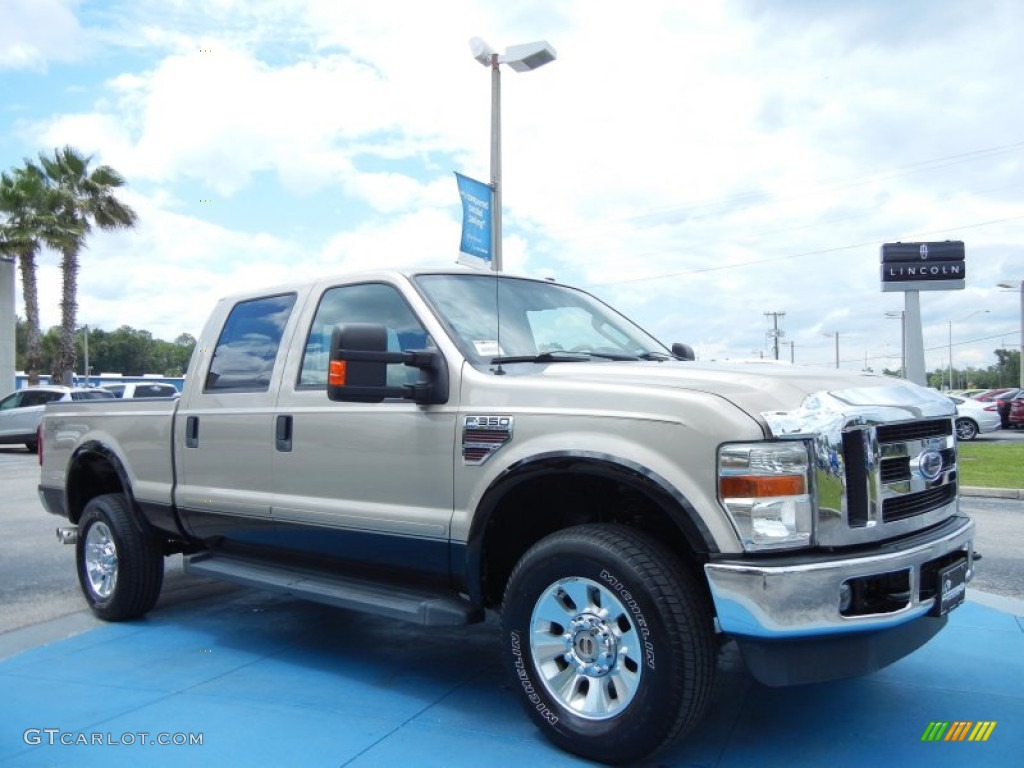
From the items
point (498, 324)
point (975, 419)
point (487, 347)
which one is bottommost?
point (975, 419)

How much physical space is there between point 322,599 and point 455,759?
3.71 feet

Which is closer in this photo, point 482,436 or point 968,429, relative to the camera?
point 482,436

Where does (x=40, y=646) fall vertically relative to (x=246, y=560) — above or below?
below

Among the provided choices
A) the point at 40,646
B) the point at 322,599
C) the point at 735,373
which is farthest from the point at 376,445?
the point at 40,646

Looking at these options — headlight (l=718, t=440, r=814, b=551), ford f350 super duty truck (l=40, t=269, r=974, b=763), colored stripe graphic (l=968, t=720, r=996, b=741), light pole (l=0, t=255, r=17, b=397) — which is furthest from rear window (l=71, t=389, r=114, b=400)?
colored stripe graphic (l=968, t=720, r=996, b=741)

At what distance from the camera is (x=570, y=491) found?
3.84 meters

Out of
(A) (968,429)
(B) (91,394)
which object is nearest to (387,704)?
(B) (91,394)

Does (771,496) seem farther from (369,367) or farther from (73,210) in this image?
(73,210)

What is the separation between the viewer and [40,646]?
201 inches

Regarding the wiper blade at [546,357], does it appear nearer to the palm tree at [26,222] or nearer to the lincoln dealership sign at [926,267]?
the lincoln dealership sign at [926,267]

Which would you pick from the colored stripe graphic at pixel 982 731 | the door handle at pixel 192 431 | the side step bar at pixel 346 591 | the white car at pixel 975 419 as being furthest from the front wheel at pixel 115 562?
the white car at pixel 975 419

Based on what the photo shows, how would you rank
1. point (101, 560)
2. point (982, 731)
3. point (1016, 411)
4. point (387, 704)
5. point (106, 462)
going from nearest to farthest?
point (982, 731), point (387, 704), point (101, 560), point (106, 462), point (1016, 411)

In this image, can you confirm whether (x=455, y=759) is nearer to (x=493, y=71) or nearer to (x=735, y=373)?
(x=735, y=373)

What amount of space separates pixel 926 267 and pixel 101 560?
52.1ft
